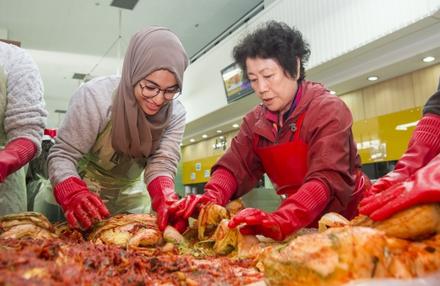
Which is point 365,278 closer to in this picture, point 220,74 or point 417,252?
point 417,252

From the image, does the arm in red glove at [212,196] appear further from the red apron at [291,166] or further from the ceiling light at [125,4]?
the ceiling light at [125,4]

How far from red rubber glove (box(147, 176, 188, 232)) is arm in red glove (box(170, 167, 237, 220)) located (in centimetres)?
3

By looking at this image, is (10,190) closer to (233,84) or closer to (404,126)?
(404,126)

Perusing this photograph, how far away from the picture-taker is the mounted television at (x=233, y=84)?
236 inches

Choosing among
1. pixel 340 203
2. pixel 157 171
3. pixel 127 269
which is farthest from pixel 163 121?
pixel 127 269

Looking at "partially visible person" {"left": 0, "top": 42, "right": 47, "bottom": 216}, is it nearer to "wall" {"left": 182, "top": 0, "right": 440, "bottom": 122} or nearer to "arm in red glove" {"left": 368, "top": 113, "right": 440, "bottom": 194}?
"arm in red glove" {"left": 368, "top": 113, "right": 440, "bottom": 194}

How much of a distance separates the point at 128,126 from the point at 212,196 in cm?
52

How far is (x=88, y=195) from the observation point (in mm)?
1618

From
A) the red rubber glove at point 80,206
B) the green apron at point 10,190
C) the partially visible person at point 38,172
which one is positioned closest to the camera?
the red rubber glove at point 80,206

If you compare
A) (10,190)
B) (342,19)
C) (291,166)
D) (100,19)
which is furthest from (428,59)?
(100,19)

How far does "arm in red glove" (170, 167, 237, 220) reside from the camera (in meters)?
1.58

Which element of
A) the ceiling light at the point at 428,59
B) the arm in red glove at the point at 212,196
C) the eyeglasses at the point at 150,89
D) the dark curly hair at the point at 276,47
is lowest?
the arm in red glove at the point at 212,196

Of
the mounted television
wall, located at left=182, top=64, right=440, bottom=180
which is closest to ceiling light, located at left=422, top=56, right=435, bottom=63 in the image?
wall, located at left=182, top=64, right=440, bottom=180

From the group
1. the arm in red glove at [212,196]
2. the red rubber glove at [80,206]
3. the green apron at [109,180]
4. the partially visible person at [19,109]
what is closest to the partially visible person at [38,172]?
the green apron at [109,180]
